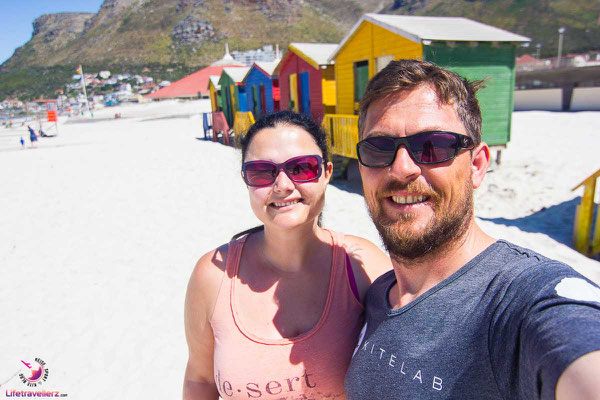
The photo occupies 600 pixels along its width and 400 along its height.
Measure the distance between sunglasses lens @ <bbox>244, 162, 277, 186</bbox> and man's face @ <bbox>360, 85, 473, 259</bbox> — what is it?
1.64 feet

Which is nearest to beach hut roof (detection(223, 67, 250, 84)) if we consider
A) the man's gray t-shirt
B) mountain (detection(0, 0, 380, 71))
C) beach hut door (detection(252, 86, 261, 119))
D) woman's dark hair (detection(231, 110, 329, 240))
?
beach hut door (detection(252, 86, 261, 119))

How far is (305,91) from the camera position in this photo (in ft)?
43.1

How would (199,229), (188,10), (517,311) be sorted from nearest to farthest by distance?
(517,311), (199,229), (188,10)

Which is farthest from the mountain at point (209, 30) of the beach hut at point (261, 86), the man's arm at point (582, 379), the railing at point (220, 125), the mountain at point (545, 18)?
the man's arm at point (582, 379)

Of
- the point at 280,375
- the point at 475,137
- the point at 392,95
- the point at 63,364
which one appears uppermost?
the point at 392,95

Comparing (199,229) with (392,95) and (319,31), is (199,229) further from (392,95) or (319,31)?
(319,31)

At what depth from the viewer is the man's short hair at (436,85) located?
130 cm

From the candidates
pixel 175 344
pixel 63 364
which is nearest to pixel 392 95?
pixel 175 344

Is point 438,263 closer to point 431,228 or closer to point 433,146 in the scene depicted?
point 431,228

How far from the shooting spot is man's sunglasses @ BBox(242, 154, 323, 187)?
1676 mm

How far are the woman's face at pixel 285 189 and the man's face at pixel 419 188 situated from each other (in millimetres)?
390

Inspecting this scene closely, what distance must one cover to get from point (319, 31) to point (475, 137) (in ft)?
424

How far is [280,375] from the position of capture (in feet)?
4.92

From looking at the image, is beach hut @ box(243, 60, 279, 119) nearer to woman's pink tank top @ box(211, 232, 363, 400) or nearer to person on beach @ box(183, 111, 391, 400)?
person on beach @ box(183, 111, 391, 400)
